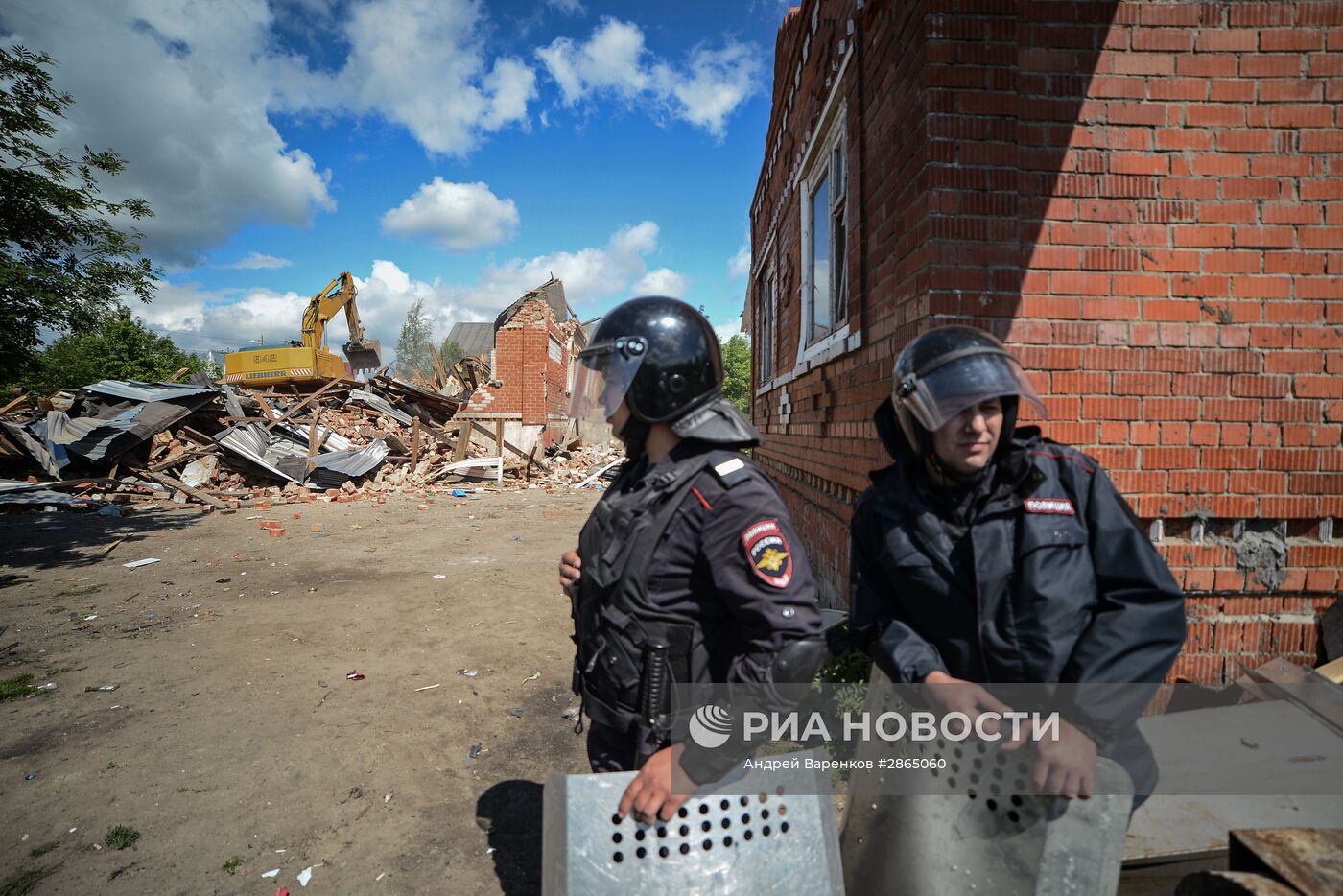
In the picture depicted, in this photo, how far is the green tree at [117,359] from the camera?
2642 centimetres

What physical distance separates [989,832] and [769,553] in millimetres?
691

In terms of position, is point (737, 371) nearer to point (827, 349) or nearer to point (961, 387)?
point (827, 349)

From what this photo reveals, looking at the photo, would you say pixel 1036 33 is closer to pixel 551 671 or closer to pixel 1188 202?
pixel 1188 202

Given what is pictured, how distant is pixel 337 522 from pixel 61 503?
17.6 feet

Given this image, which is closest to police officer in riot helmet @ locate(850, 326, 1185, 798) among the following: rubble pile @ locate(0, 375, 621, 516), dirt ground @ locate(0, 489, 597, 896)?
dirt ground @ locate(0, 489, 597, 896)

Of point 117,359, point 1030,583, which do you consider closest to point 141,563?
point 1030,583

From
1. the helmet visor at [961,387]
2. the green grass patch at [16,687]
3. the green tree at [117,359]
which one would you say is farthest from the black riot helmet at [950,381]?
the green tree at [117,359]

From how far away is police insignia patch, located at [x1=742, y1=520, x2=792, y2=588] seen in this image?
4.63 ft

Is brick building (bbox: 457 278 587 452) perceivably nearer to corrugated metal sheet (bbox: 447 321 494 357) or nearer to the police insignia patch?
the police insignia patch

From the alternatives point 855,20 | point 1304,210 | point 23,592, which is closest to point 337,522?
point 23,592

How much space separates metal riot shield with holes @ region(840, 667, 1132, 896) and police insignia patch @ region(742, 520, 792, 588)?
459 mm

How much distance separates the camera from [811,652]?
1366mm

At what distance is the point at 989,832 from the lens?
123cm

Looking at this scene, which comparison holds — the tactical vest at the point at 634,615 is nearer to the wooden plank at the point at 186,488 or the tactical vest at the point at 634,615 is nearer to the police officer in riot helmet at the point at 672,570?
the police officer in riot helmet at the point at 672,570
